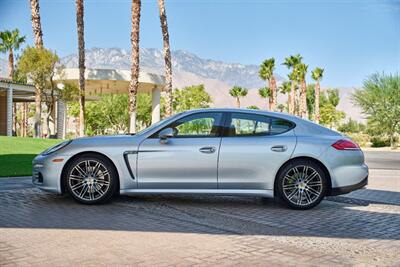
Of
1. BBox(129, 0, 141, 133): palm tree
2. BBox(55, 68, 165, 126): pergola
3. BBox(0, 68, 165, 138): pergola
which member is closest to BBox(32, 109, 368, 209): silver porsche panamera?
BBox(129, 0, 141, 133): palm tree

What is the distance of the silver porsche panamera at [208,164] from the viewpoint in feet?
24.1

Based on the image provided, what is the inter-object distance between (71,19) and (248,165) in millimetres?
26450

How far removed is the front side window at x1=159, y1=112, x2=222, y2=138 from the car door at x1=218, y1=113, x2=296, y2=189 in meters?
0.19

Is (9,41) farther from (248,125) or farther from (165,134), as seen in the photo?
(248,125)

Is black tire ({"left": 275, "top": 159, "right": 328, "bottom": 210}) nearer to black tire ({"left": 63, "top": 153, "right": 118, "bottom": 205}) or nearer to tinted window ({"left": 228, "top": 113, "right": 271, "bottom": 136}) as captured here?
tinted window ({"left": 228, "top": 113, "right": 271, "bottom": 136})

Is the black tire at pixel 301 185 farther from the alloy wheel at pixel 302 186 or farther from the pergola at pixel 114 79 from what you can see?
the pergola at pixel 114 79

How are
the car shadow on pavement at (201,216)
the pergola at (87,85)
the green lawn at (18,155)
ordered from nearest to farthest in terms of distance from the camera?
the car shadow on pavement at (201,216)
the green lawn at (18,155)
the pergola at (87,85)

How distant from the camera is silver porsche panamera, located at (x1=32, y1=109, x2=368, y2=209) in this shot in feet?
24.1

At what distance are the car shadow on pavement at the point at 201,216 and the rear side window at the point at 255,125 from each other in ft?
3.78

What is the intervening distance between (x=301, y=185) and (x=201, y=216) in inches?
65.0

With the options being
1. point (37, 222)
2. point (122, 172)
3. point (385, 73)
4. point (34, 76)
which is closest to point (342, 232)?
point (122, 172)

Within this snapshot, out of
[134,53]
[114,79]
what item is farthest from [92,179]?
[114,79]

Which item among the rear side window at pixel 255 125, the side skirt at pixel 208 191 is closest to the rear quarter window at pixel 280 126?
the rear side window at pixel 255 125

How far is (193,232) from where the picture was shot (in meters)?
5.81
